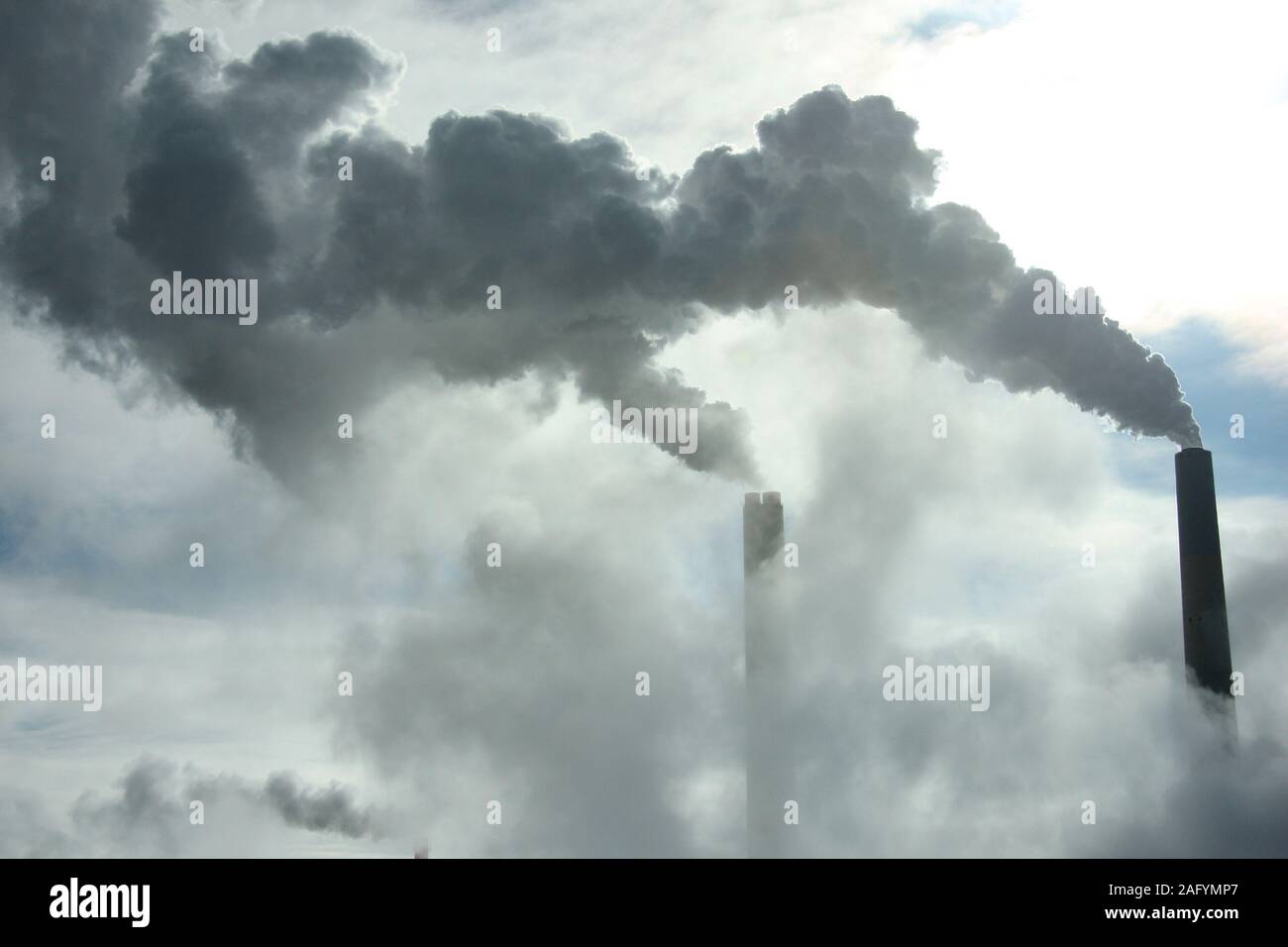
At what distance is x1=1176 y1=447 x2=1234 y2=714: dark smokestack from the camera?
34.2 metres

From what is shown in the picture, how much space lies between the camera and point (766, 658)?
41906 millimetres

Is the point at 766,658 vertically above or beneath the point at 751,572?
beneath

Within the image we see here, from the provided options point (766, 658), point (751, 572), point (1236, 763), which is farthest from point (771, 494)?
point (1236, 763)

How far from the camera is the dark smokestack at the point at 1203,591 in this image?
3419cm

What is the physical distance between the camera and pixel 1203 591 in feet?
112
